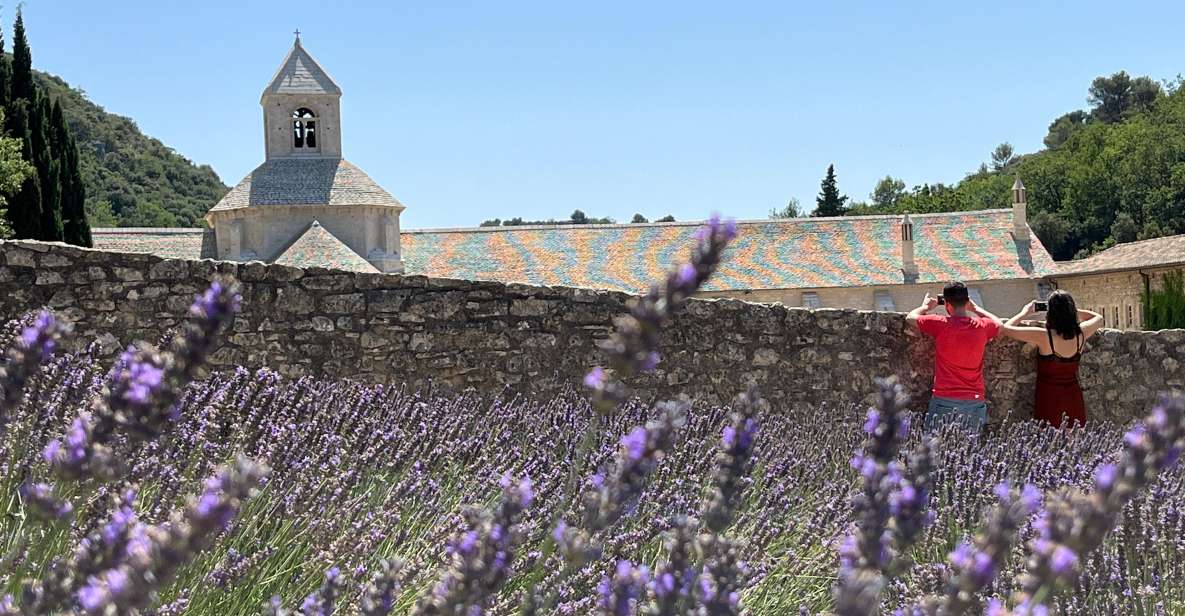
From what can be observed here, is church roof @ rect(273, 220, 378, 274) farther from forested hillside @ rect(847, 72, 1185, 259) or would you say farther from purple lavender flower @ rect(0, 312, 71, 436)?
forested hillside @ rect(847, 72, 1185, 259)

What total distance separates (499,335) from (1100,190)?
2580 inches

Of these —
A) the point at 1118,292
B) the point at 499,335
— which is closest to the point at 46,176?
the point at 499,335

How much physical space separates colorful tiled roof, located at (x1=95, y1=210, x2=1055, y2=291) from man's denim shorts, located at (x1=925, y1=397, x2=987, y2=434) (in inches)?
1238

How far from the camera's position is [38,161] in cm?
2339

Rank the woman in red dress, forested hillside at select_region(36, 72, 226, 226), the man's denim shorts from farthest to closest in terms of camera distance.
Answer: forested hillside at select_region(36, 72, 226, 226) → the woman in red dress → the man's denim shorts

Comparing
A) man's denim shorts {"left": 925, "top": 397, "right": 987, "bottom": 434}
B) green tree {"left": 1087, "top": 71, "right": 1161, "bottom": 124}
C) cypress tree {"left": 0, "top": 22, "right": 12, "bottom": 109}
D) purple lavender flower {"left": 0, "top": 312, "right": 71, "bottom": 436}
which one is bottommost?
man's denim shorts {"left": 925, "top": 397, "right": 987, "bottom": 434}

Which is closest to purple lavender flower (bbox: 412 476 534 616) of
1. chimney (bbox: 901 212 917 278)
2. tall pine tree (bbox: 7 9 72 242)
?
tall pine tree (bbox: 7 9 72 242)

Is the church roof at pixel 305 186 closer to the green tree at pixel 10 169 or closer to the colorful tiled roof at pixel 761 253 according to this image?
the colorful tiled roof at pixel 761 253

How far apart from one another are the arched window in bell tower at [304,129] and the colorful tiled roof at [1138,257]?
84.6 feet

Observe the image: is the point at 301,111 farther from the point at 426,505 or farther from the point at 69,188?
the point at 426,505

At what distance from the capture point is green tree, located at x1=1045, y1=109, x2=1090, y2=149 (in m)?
101

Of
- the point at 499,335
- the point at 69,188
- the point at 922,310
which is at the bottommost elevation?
the point at 499,335

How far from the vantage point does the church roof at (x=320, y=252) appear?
32.2 metres

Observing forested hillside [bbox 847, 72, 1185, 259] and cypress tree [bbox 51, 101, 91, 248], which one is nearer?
cypress tree [bbox 51, 101, 91, 248]
